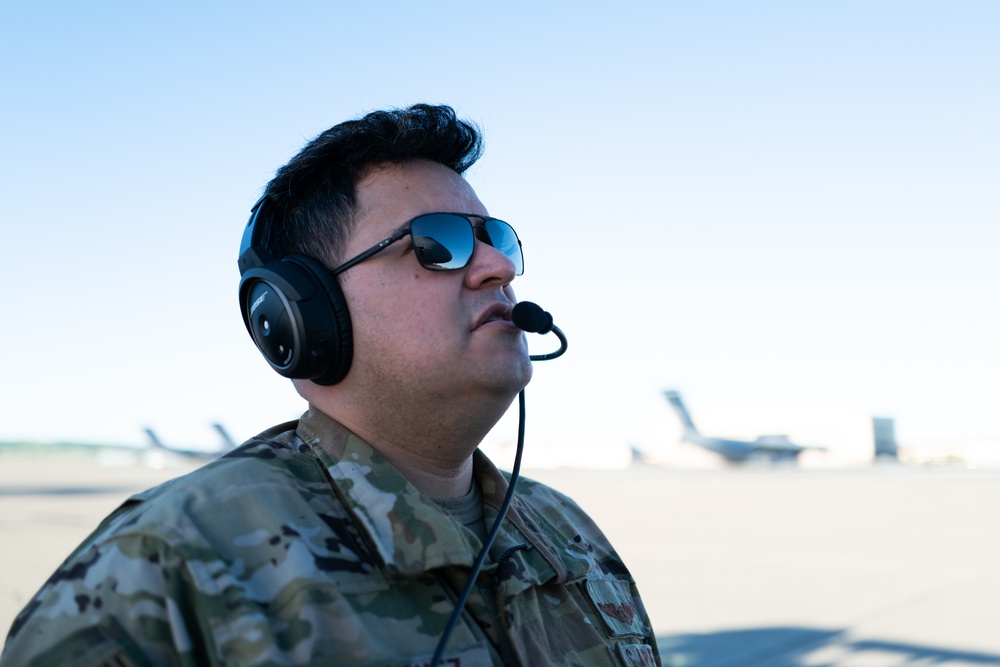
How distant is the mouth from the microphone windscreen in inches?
0.8

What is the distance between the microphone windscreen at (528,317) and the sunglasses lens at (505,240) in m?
0.20

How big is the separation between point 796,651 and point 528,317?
4488 millimetres

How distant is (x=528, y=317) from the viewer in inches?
68.7

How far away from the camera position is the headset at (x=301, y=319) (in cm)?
167

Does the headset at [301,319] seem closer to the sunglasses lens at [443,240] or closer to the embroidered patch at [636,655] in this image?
the sunglasses lens at [443,240]

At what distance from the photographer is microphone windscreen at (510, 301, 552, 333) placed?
174 centimetres

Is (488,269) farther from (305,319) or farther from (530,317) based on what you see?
(305,319)

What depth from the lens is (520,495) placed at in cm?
203

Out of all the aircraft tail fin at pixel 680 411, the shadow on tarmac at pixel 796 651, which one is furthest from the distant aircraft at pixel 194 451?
the shadow on tarmac at pixel 796 651

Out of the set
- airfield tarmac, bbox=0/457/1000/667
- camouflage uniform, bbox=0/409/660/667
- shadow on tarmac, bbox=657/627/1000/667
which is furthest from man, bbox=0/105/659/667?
airfield tarmac, bbox=0/457/1000/667

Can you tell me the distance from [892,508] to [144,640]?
1502 cm

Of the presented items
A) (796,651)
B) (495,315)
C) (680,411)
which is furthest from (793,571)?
(680,411)

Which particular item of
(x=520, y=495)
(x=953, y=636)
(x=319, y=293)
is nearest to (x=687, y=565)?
(x=953, y=636)

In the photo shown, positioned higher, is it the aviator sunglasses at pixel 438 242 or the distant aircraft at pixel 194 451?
the aviator sunglasses at pixel 438 242
